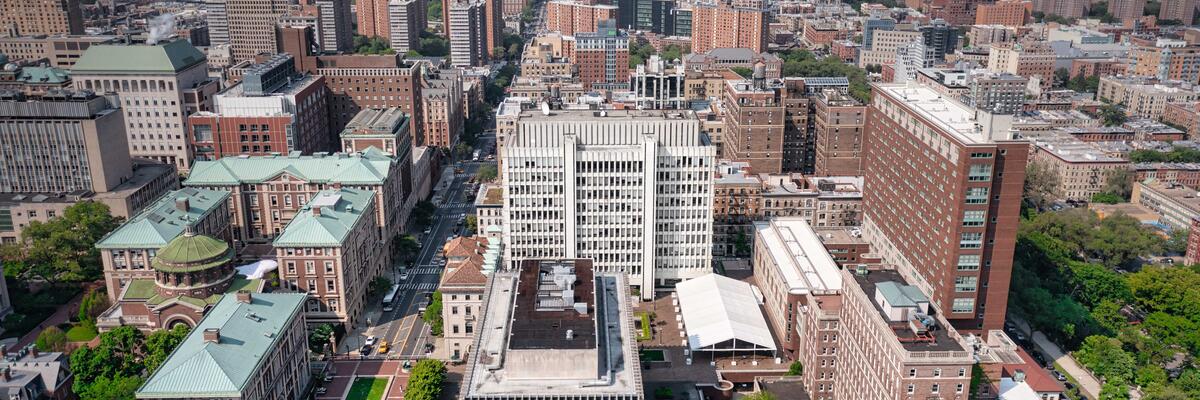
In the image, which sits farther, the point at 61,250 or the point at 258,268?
the point at 61,250

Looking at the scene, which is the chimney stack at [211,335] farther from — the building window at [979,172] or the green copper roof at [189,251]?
the building window at [979,172]

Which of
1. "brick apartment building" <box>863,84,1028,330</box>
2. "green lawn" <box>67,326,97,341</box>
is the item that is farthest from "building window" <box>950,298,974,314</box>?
"green lawn" <box>67,326,97,341</box>

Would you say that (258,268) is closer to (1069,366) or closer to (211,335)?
(211,335)

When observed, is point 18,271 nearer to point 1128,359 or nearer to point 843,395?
point 843,395

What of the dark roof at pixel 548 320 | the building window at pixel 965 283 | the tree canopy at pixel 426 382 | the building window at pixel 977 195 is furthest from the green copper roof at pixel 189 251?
the building window at pixel 977 195

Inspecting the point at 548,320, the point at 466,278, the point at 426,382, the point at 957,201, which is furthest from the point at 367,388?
the point at 957,201


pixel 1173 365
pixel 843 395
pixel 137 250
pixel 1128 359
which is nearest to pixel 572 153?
pixel 843 395
